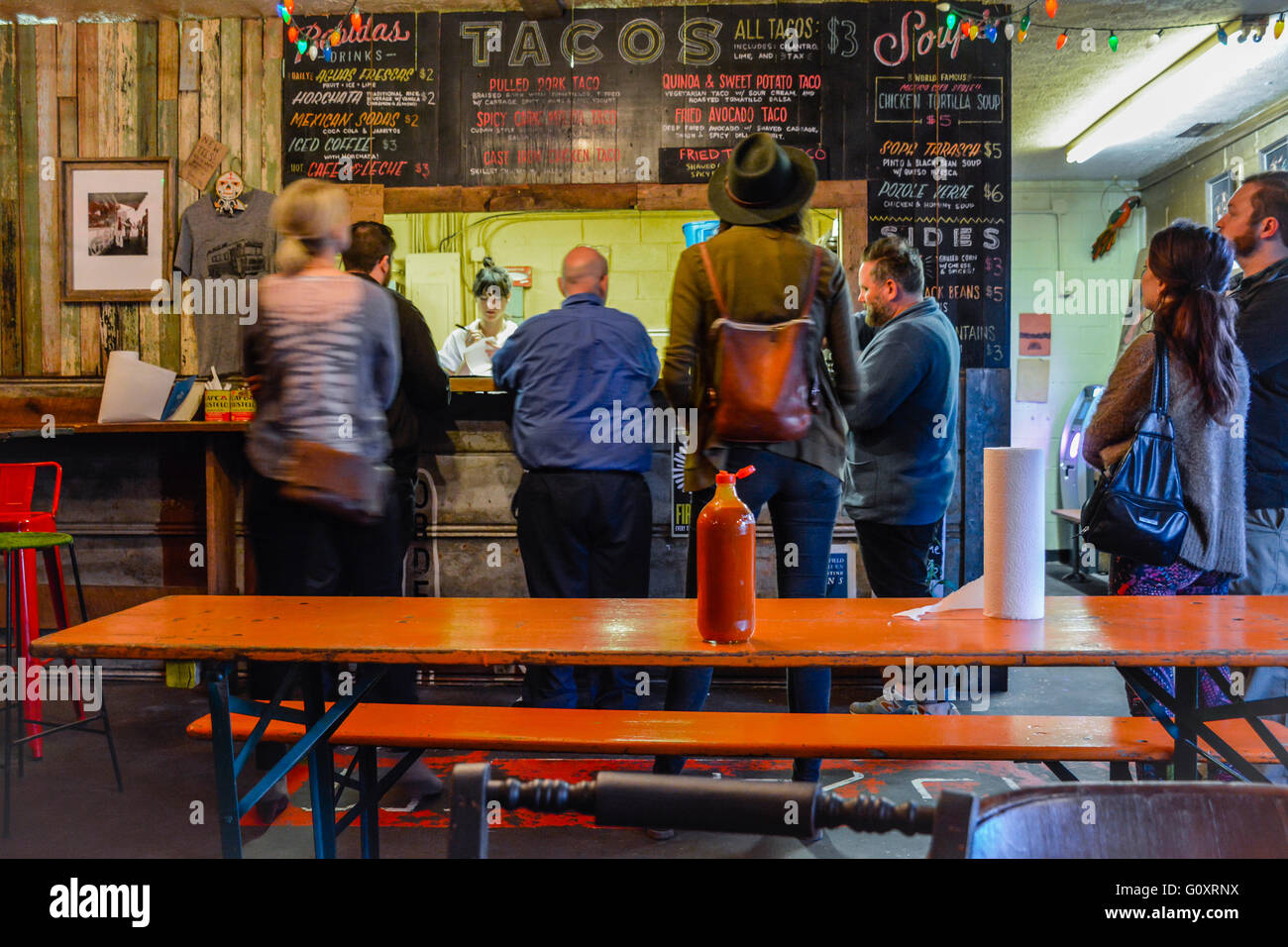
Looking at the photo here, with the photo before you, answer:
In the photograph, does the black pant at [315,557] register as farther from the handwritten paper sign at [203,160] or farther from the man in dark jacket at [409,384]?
the handwritten paper sign at [203,160]

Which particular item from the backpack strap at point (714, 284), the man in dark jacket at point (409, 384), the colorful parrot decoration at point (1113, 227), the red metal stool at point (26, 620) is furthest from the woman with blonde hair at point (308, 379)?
the colorful parrot decoration at point (1113, 227)

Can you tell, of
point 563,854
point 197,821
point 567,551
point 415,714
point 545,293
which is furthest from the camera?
point 545,293

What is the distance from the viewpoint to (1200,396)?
2330 mm

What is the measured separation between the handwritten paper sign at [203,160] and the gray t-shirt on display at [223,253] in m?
0.12

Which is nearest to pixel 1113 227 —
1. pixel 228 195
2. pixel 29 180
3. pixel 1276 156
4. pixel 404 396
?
pixel 1276 156

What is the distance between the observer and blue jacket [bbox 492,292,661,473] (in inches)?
134

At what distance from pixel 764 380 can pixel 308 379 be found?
1178 millimetres

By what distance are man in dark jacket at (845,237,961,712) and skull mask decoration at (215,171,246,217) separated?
3223 mm

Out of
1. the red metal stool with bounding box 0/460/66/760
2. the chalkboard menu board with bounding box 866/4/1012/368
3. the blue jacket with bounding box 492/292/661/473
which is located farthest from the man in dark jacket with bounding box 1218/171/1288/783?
the red metal stool with bounding box 0/460/66/760

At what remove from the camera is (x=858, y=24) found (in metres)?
4.70

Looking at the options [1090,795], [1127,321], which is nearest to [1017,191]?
[1127,321]

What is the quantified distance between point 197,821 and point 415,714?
40.8 inches

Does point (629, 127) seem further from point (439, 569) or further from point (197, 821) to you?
point (197, 821)

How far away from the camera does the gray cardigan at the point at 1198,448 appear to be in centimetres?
234
